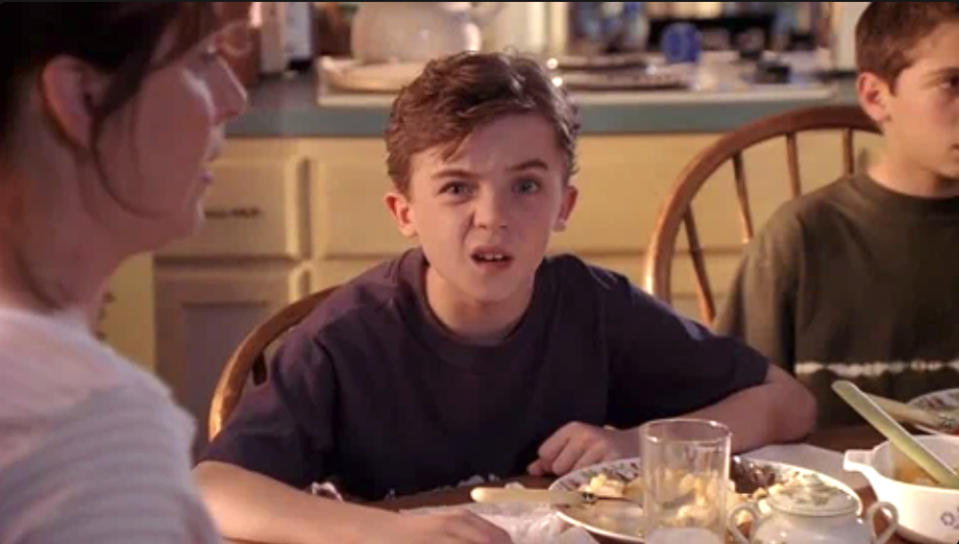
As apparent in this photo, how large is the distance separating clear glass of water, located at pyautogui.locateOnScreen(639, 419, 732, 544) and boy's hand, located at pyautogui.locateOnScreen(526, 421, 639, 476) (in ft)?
0.52

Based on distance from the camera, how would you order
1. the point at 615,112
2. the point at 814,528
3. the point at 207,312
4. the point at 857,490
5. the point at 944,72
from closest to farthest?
the point at 814,528
the point at 857,490
the point at 944,72
the point at 615,112
the point at 207,312

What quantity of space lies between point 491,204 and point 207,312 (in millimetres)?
1455

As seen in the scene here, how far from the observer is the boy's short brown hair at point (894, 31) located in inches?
72.9

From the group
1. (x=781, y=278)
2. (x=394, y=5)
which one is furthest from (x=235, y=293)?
(x=781, y=278)

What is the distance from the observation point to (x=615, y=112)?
8.77 feet

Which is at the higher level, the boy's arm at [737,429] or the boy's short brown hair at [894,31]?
the boy's short brown hair at [894,31]

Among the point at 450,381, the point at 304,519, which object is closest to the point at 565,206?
the point at 450,381

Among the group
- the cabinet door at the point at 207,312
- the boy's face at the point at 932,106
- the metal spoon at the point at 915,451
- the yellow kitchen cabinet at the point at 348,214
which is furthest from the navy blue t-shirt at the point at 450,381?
the cabinet door at the point at 207,312

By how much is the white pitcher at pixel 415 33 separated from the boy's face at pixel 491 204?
1.55m

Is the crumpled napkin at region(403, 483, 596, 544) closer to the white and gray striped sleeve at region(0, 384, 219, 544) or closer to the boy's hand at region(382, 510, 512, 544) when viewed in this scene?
the boy's hand at region(382, 510, 512, 544)

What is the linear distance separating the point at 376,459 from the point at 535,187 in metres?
0.29

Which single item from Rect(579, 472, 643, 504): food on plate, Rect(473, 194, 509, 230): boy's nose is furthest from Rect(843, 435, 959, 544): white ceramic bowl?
Rect(473, 194, 509, 230): boy's nose

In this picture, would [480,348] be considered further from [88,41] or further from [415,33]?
[415,33]

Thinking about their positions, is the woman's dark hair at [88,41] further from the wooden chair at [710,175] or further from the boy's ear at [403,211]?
the wooden chair at [710,175]
